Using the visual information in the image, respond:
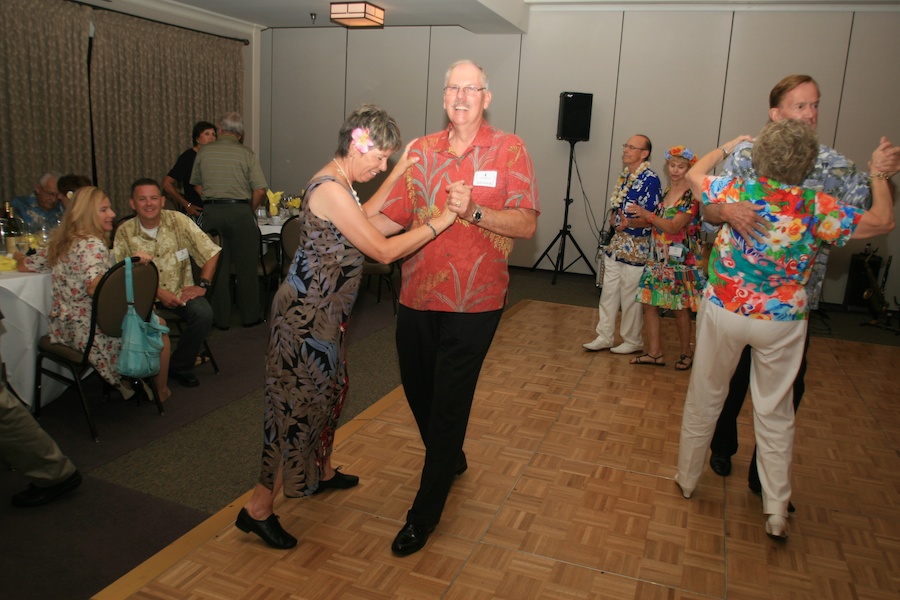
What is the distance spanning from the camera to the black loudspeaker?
26.9 feet

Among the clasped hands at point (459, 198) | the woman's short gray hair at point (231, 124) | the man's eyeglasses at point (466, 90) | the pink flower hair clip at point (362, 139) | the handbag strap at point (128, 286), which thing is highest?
the man's eyeglasses at point (466, 90)

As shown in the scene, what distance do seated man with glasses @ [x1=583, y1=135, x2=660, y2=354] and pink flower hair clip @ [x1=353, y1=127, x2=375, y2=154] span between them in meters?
2.97

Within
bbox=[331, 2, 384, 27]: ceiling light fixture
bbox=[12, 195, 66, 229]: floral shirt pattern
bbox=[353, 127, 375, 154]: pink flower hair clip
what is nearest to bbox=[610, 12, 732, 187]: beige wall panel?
bbox=[331, 2, 384, 27]: ceiling light fixture

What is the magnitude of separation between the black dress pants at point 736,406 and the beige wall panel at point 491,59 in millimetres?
6402

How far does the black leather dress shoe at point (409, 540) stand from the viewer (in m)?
2.53

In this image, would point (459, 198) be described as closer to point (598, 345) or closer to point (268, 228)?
point (598, 345)

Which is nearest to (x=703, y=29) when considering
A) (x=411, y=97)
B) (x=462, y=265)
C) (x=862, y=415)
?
(x=411, y=97)

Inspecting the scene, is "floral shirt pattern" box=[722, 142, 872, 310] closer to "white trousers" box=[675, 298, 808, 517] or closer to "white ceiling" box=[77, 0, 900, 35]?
"white trousers" box=[675, 298, 808, 517]

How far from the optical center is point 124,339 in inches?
140

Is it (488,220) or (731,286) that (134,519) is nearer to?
(488,220)

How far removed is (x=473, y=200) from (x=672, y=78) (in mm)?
6759

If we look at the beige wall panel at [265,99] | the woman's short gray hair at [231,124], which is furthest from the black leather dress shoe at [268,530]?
the beige wall panel at [265,99]

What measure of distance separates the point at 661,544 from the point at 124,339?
110 inches

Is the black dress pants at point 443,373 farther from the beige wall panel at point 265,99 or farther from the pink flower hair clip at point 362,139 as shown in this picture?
the beige wall panel at point 265,99
